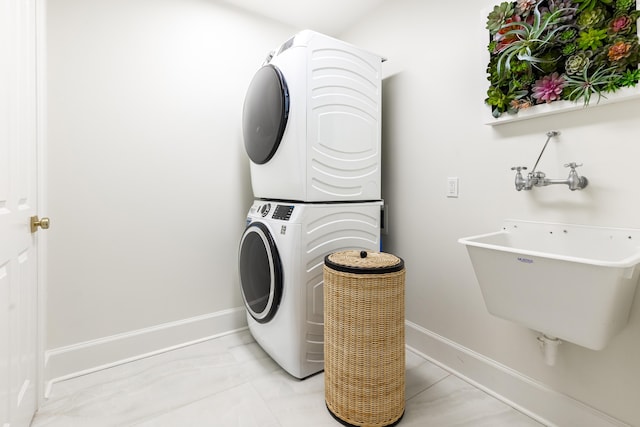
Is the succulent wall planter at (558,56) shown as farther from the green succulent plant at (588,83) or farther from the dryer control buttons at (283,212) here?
the dryer control buttons at (283,212)

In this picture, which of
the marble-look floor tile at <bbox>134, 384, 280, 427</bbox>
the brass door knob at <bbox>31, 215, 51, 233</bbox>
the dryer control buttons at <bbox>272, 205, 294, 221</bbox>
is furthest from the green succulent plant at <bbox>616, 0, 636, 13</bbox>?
the brass door knob at <bbox>31, 215, 51, 233</bbox>

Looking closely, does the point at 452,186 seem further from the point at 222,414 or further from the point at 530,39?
the point at 222,414

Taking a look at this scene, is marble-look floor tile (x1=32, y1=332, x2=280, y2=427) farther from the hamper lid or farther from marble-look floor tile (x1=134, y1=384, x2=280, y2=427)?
the hamper lid

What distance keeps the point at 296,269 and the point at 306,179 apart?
47 cm

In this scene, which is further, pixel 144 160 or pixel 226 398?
pixel 144 160

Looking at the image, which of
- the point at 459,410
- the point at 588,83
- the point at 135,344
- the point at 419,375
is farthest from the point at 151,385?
the point at 588,83


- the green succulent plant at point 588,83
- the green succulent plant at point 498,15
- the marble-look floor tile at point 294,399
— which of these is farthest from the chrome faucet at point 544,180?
the marble-look floor tile at point 294,399

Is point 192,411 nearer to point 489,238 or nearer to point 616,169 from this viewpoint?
point 489,238

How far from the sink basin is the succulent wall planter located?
53 centimetres

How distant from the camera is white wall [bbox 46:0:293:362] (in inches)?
67.2

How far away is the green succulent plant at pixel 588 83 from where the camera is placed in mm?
1162

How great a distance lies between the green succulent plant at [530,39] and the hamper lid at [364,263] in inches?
39.9

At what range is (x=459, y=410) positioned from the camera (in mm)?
1467

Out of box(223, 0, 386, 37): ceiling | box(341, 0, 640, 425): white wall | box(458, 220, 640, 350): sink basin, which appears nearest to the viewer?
box(458, 220, 640, 350): sink basin
